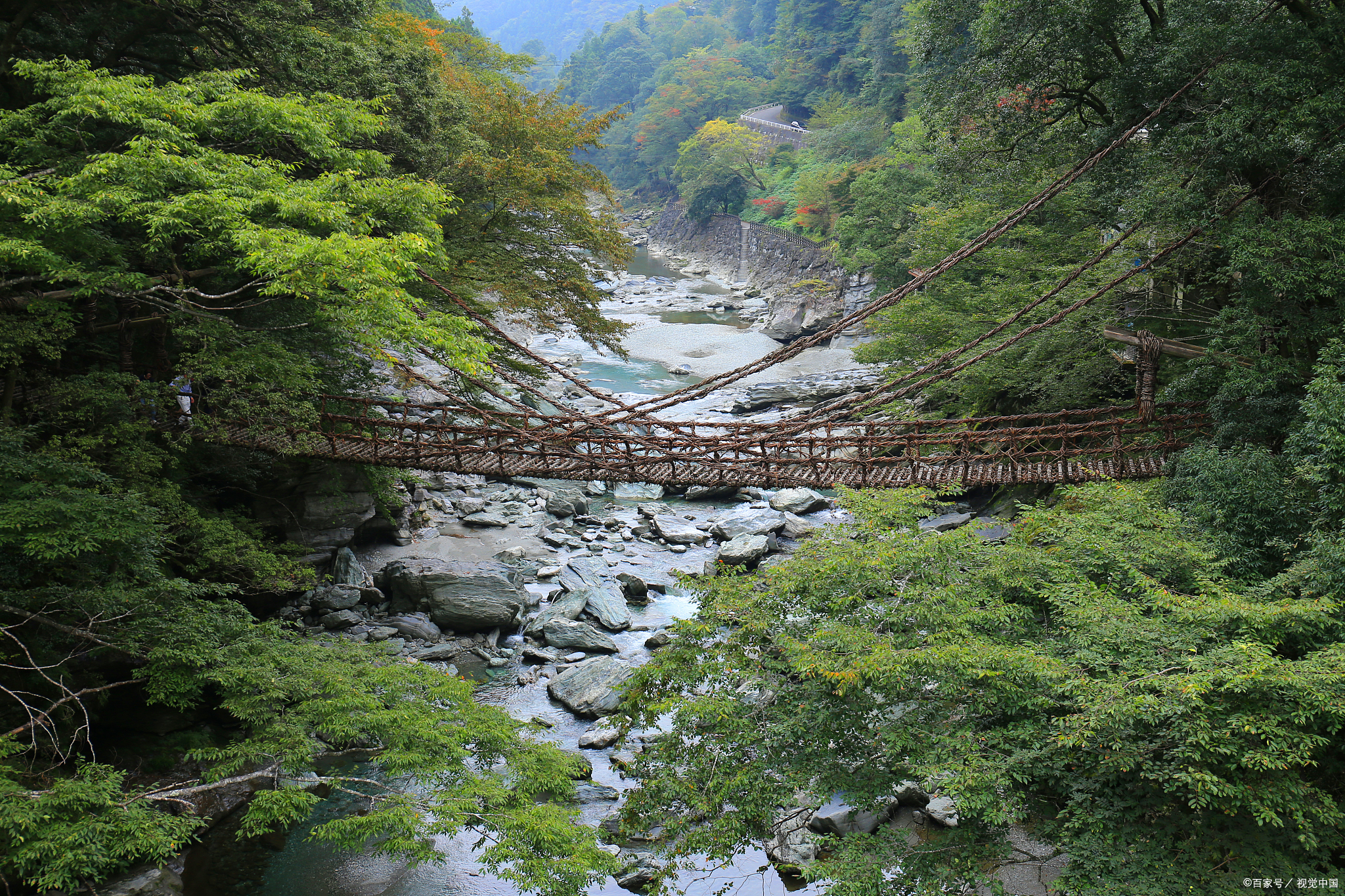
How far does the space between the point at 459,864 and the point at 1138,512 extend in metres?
5.98

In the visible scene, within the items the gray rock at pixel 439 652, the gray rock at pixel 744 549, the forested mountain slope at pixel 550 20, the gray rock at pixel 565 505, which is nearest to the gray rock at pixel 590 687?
the gray rock at pixel 439 652

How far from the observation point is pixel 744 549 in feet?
33.8

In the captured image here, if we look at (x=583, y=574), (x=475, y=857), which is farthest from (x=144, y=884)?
(x=583, y=574)

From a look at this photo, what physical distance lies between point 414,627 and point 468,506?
4.03 metres

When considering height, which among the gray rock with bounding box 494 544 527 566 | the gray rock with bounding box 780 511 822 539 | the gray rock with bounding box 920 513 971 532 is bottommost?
the gray rock with bounding box 494 544 527 566

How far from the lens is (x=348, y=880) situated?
5469mm

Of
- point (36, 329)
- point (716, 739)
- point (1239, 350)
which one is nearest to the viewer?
point (716, 739)

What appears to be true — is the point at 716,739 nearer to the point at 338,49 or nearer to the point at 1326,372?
the point at 1326,372

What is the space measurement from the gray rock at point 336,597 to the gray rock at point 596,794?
4.23m

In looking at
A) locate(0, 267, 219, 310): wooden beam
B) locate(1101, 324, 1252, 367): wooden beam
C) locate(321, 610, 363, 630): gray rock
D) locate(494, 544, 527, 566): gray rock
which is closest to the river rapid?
locate(494, 544, 527, 566): gray rock

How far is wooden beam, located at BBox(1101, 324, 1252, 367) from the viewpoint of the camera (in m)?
6.18

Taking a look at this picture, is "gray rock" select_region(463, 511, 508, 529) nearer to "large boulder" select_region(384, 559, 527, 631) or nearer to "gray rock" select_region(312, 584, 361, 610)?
"large boulder" select_region(384, 559, 527, 631)

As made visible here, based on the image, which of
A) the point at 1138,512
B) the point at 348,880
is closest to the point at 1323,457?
the point at 1138,512

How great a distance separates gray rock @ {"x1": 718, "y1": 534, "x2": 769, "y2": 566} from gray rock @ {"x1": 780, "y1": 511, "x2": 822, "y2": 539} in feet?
2.58
